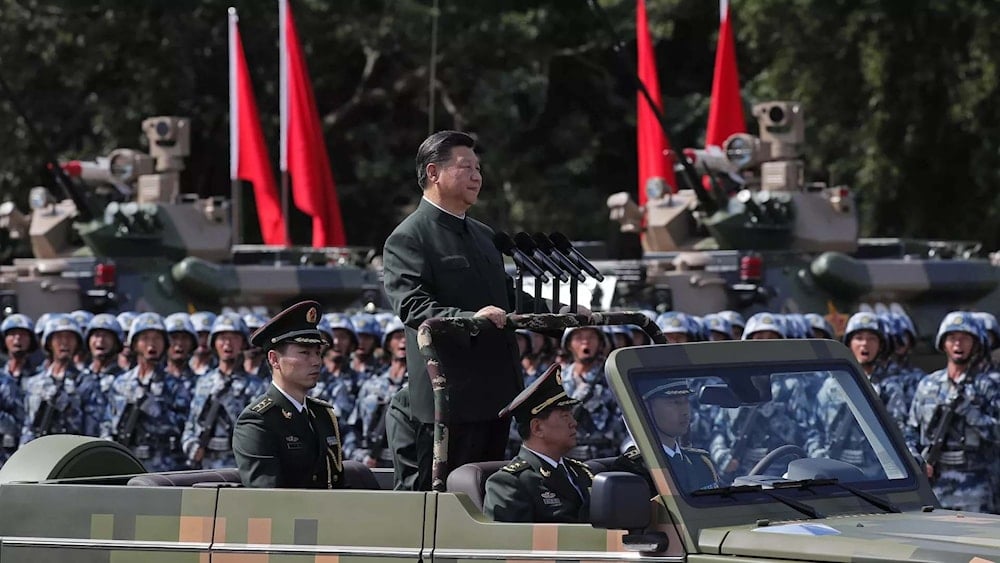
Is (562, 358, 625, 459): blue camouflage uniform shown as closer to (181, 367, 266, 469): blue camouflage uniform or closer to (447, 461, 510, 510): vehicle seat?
(181, 367, 266, 469): blue camouflage uniform

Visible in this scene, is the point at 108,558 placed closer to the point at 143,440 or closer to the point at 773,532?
the point at 773,532

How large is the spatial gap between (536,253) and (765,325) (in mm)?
6704

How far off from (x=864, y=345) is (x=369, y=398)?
332 centimetres

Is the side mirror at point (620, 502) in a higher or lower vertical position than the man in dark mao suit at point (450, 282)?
lower

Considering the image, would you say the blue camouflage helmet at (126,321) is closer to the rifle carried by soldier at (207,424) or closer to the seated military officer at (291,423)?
the rifle carried by soldier at (207,424)

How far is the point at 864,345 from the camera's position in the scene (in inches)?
496

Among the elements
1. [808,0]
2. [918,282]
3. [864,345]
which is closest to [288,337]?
[864,345]

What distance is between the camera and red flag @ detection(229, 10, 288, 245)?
952 inches

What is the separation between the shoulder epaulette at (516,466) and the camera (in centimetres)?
659

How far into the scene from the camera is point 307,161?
2455 centimetres

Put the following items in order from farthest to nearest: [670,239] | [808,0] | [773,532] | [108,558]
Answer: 1. [808,0]
2. [670,239]
3. [108,558]
4. [773,532]

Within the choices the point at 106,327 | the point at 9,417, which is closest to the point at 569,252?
the point at 9,417

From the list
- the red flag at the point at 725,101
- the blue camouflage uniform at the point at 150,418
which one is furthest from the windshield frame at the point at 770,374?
the red flag at the point at 725,101

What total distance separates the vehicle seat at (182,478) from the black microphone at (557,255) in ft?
4.88
